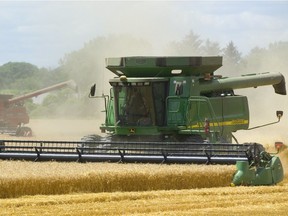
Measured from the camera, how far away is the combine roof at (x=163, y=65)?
58.3 ft

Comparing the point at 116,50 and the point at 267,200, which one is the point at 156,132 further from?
the point at 116,50

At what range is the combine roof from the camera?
1777 centimetres

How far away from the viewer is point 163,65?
58.2ft

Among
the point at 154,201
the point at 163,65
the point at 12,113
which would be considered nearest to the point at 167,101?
the point at 163,65

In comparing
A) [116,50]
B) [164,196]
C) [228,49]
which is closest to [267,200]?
[164,196]

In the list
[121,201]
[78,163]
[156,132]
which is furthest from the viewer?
[156,132]

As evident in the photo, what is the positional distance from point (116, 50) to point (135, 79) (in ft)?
77.4

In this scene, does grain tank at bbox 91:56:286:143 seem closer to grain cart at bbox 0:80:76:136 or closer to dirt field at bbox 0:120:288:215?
dirt field at bbox 0:120:288:215

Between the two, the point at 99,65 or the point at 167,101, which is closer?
the point at 167,101

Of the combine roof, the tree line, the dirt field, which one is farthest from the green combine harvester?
the tree line

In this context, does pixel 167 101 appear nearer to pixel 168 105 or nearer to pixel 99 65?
pixel 168 105

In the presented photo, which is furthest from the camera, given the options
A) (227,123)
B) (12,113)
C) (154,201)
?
(12,113)

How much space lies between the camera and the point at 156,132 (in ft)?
57.4

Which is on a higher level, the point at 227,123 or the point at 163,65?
the point at 163,65
